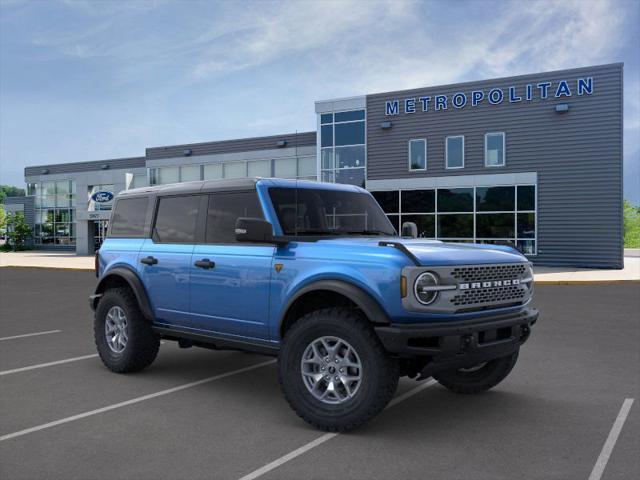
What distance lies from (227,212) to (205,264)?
561mm

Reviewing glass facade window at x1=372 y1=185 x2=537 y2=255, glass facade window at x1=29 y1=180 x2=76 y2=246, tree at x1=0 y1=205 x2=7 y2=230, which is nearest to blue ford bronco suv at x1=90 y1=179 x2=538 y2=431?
glass facade window at x1=372 y1=185 x2=537 y2=255

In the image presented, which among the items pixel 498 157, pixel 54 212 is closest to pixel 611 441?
pixel 498 157

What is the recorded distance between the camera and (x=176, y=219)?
646 cm

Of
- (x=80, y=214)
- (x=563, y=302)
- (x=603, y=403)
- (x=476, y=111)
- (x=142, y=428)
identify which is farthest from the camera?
(x=80, y=214)

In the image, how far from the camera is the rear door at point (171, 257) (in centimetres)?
611

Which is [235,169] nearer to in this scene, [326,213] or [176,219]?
[176,219]

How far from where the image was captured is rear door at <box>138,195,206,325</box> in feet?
20.1

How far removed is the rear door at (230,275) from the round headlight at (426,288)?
141cm

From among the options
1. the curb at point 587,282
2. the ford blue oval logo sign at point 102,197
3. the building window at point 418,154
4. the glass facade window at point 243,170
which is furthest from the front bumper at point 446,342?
the ford blue oval logo sign at point 102,197

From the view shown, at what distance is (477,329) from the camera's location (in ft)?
15.3

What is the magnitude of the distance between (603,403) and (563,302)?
8.47 metres

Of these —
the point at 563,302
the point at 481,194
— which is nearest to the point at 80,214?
the point at 481,194

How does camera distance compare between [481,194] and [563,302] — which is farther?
[481,194]

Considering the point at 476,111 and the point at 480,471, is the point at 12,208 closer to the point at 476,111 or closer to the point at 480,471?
the point at 476,111
